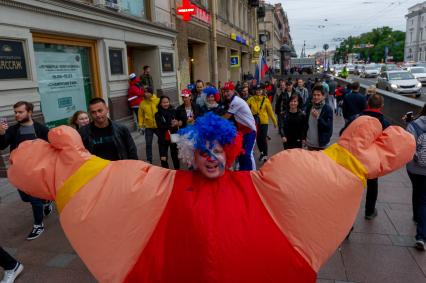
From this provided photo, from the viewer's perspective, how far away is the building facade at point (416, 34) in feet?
322

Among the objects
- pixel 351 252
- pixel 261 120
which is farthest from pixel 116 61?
pixel 351 252

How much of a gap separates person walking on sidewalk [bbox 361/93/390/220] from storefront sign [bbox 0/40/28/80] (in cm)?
634

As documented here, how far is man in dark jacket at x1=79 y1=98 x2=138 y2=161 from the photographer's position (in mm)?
3922

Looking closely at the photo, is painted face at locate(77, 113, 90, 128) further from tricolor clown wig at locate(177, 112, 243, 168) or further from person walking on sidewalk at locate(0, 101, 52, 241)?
tricolor clown wig at locate(177, 112, 243, 168)

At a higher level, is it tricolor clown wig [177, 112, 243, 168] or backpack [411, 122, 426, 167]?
tricolor clown wig [177, 112, 243, 168]

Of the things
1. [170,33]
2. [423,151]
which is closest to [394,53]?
[170,33]

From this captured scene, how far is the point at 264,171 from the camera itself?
2.18m

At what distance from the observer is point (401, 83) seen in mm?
21312

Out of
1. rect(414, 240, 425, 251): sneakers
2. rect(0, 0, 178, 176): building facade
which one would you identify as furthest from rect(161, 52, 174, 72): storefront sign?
rect(414, 240, 425, 251): sneakers

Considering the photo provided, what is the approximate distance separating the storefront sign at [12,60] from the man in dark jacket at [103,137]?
390 cm

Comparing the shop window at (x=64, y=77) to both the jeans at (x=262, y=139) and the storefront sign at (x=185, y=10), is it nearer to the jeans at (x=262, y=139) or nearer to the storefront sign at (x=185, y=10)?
the jeans at (x=262, y=139)

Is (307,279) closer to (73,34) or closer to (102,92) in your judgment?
(73,34)

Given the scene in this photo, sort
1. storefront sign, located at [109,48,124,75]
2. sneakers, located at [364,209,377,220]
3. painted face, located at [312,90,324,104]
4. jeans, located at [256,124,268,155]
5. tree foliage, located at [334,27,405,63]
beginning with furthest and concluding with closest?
tree foliage, located at [334,27,405,63], storefront sign, located at [109,48,124,75], jeans, located at [256,124,268,155], painted face, located at [312,90,324,104], sneakers, located at [364,209,377,220]

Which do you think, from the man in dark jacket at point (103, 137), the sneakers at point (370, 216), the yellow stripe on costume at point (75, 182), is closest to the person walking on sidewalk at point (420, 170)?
the sneakers at point (370, 216)
